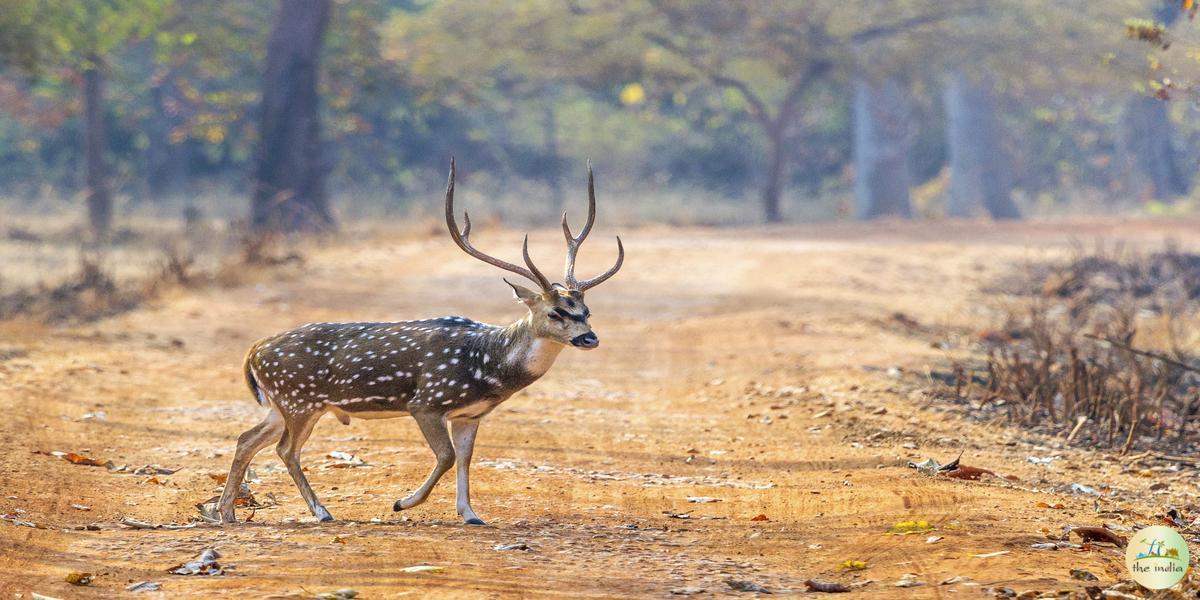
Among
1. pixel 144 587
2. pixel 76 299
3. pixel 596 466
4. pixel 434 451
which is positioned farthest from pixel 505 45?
pixel 144 587

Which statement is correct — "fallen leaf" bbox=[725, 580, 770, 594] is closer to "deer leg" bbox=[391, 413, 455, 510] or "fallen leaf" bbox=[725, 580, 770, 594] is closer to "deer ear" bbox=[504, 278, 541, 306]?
"deer leg" bbox=[391, 413, 455, 510]

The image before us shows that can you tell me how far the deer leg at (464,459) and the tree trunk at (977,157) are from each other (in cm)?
3279

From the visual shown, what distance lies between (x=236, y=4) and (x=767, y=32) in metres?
13.0

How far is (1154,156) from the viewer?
139 feet

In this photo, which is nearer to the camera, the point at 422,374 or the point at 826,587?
the point at 826,587

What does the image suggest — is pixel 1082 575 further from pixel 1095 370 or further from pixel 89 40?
pixel 89 40

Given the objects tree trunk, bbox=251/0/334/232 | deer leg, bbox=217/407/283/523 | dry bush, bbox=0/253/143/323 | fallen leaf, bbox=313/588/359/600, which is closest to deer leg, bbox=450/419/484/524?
deer leg, bbox=217/407/283/523

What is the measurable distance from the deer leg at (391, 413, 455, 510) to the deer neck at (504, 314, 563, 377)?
488 mm

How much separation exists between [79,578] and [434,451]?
77.5 inches

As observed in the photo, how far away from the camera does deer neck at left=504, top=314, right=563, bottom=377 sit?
750 centimetres

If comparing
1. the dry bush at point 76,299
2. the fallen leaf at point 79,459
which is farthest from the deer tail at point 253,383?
the dry bush at point 76,299

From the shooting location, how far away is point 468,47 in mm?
34875

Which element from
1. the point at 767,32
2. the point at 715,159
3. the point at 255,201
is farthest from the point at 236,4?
the point at 715,159

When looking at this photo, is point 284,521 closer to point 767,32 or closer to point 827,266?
point 827,266
